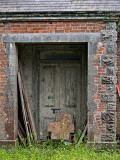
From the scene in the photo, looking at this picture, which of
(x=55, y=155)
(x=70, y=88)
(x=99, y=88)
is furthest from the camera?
(x=70, y=88)

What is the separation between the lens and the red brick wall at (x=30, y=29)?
19.5ft

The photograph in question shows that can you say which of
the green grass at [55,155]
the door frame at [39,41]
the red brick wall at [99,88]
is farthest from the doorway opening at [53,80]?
the green grass at [55,155]

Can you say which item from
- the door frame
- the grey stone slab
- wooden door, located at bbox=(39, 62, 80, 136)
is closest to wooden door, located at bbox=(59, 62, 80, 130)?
wooden door, located at bbox=(39, 62, 80, 136)

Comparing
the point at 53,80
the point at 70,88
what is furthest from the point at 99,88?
the point at 53,80

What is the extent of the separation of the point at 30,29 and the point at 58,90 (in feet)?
7.35

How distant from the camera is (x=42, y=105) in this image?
291 inches

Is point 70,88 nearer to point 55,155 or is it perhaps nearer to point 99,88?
point 99,88

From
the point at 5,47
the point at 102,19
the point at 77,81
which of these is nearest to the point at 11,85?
the point at 5,47

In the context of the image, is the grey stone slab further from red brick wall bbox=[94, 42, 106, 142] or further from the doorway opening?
the doorway opening

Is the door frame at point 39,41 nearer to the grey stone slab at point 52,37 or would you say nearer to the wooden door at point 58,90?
the grey stone slab at point 52,37

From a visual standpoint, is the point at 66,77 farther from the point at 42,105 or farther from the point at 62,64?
the point at 42,105

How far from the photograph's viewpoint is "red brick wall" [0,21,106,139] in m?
5.95

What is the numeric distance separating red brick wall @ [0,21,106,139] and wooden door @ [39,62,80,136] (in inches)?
61.4

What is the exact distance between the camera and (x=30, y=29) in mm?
6020
